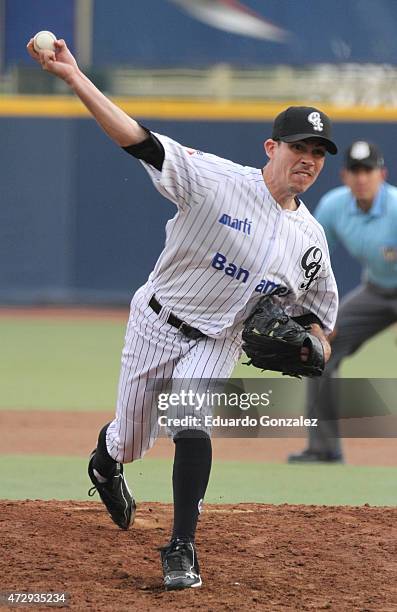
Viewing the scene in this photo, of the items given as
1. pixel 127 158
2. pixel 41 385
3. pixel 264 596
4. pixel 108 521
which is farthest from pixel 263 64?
pixel 264 596

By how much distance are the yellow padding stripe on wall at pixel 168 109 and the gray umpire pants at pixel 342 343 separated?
688 cm

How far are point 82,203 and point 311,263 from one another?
32.6ft

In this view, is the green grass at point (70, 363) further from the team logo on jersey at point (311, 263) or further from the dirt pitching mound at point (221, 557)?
the team logo on jersey at point (311, 263)

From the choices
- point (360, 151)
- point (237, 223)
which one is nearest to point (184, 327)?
point (237, 223)

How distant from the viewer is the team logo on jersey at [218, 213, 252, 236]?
4.16 meters

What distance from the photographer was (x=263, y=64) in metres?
14.0

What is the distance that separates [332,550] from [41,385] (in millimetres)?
4968

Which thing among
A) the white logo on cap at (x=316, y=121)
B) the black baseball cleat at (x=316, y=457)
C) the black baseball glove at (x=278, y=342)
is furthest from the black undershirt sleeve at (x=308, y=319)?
the black baseball cleat at (x=316, y=457)

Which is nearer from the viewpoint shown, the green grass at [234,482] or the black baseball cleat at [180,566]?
the black baseball cleat at [180,566]

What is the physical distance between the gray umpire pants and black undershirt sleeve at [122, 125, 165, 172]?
3.11m

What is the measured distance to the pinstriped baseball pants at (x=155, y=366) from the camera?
425 centimetres

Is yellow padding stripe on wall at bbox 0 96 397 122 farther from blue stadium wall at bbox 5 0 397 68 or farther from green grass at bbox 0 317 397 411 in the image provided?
green grass at bbox 0 317 397 411

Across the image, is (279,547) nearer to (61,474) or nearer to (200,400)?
(200,400)

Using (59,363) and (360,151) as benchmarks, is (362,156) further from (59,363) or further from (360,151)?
(59,363)
